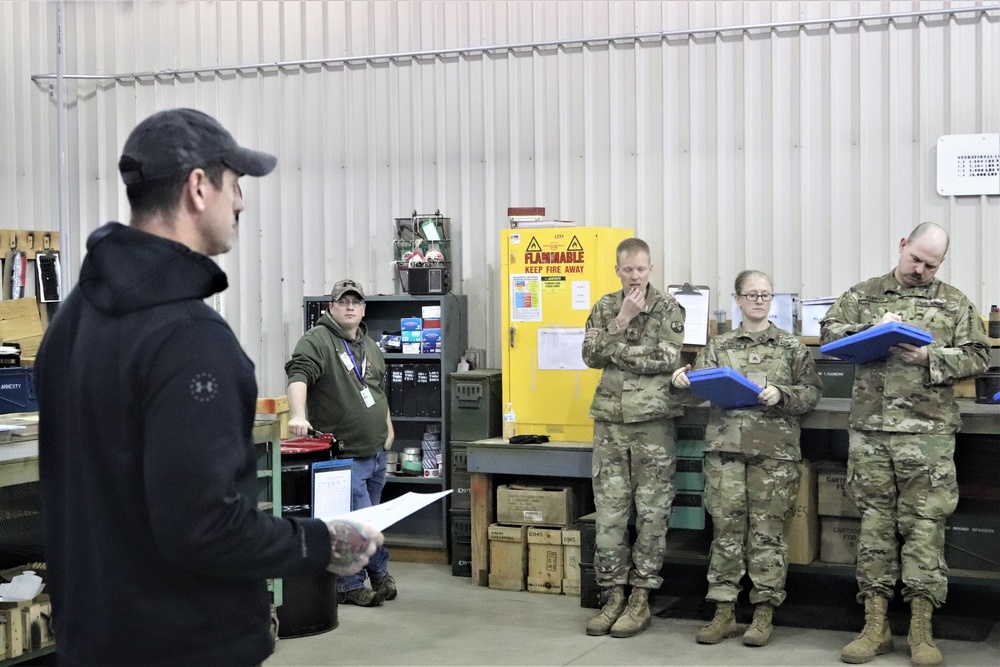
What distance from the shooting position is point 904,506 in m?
4.99

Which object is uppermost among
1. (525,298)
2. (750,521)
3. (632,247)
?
(632,247)

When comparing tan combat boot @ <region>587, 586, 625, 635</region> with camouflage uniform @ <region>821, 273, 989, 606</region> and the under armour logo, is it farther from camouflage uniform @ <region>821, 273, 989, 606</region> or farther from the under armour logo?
the under armour logo

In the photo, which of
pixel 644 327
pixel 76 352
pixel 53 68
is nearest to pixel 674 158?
pixel 644 327

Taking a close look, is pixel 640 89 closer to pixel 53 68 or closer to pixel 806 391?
pixel 806 391

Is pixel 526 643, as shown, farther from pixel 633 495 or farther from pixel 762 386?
pixel 762 386

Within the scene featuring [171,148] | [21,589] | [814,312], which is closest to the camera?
[171,148]

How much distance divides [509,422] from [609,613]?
163 centimetres

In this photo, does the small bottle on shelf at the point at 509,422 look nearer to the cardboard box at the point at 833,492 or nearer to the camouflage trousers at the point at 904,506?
the cardboard box at the point at 833,492

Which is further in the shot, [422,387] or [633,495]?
[422,387]

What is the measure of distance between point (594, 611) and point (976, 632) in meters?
1.95

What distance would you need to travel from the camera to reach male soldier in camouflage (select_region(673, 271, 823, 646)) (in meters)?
5.32

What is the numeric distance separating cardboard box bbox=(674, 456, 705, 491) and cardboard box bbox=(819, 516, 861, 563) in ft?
2.18

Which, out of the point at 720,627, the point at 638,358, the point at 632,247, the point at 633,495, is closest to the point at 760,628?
the point at 720,627

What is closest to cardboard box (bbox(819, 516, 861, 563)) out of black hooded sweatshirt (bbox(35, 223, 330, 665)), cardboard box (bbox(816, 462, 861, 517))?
cardboard box (bbox(816, 462, 861, 517))
